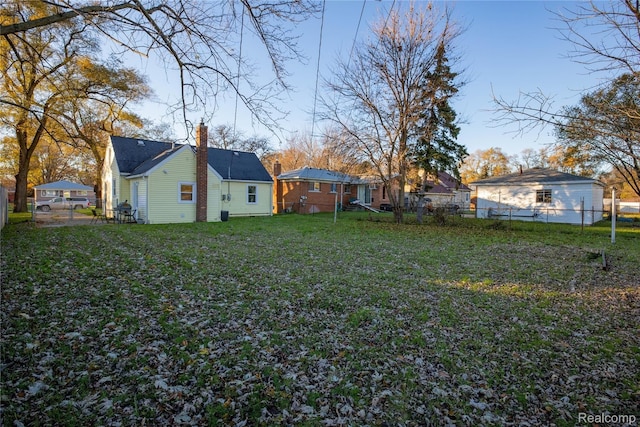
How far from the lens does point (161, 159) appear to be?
1822 cm

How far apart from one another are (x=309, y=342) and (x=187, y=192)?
16550mm

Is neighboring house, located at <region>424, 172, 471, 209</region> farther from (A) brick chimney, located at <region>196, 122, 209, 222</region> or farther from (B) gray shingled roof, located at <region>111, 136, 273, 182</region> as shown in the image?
(A) brick chimney, located at <region>196, 122, 209, 222</region>

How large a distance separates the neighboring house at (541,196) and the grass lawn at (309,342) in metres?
17.3

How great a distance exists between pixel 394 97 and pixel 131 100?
1823cm

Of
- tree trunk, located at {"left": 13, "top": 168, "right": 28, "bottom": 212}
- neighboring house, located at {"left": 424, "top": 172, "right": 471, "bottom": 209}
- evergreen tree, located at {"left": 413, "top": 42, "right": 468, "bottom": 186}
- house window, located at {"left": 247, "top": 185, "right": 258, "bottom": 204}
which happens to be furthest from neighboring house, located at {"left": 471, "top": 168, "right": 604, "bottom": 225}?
tree trunk, located at {"left": 13, "top": 168, "right": 28, "bottom": 212}

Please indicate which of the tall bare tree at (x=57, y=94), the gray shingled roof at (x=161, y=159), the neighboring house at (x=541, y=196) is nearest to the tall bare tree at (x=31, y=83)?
the tall bare tree at (x=57, y=94)

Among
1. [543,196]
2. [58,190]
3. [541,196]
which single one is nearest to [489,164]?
[541,196]

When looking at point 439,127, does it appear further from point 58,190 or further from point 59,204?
point 58,190

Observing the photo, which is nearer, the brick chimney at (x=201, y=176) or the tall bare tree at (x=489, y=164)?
the brick chimney at (x=201, y=176)

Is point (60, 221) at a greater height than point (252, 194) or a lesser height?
lesser

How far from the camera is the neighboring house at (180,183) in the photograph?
17.8m

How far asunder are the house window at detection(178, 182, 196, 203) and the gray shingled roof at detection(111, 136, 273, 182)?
1742 millimetres

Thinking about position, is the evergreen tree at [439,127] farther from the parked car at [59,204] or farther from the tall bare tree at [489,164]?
the tall bare tree at [489,164]

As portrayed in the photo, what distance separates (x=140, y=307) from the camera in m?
5.15
